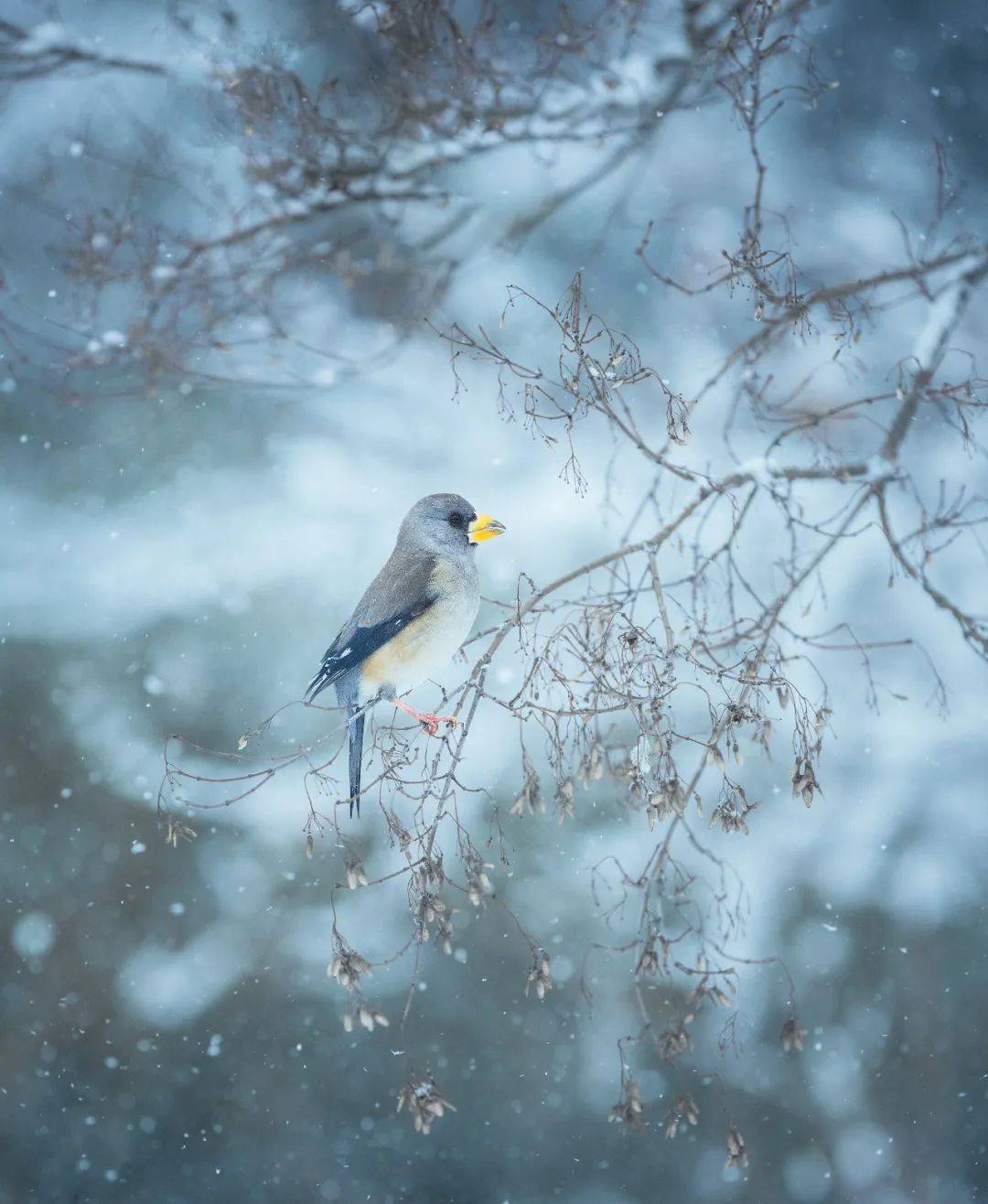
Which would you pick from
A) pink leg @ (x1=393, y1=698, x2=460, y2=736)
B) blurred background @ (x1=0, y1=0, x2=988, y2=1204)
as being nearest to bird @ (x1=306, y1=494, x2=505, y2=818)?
pink leg @ (x1=393, y1=698, x2=460, y2=736)

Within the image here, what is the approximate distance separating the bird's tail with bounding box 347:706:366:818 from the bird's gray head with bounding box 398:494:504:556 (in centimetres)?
37

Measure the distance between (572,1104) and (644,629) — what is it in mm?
2856

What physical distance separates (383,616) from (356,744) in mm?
262

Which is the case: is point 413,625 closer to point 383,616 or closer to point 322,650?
point 383,616

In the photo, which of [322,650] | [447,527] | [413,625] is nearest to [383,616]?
[413,625]

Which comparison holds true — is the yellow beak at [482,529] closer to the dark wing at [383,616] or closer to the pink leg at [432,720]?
the dark wing at [383,616]

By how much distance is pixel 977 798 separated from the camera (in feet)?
11.0

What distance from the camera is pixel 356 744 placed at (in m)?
1.97

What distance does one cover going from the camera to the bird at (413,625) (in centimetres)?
201

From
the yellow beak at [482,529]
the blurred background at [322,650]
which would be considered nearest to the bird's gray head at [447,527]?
the yellow beak at [482,529]

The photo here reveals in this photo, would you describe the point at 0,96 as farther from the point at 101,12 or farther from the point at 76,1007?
the point at 76,1007

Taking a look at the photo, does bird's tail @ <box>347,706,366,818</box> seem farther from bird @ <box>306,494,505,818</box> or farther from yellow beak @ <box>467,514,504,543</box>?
yellow beak @ <box>467,514,504,543</box>

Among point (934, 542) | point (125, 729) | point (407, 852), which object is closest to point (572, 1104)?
point (125, 729)

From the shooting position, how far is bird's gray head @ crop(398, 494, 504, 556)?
6.82 ft
